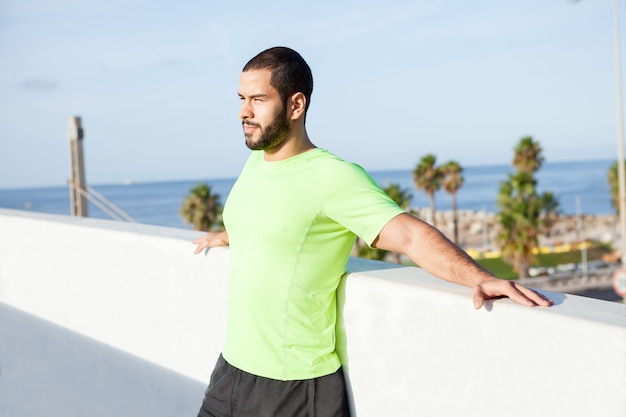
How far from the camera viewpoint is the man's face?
1.92m

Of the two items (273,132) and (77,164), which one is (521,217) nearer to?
(77,164)

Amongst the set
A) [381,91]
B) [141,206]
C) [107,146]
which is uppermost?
[381,91]

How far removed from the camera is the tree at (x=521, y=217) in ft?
135

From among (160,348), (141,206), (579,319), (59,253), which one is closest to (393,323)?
(579,319)

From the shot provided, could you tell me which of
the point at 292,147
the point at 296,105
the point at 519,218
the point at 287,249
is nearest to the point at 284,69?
the point at 296,105

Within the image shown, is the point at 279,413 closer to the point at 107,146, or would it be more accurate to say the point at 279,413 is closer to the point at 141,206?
the point at 141,206

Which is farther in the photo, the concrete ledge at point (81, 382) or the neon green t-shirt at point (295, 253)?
the concrete ledge at point (81, 382)

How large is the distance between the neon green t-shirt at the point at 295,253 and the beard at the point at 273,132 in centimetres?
6

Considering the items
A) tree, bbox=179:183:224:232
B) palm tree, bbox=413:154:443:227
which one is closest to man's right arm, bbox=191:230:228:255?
tree, bbox=179:183:224:232

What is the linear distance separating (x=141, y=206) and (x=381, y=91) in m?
68.1

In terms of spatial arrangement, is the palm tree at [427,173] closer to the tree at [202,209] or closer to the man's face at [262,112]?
the tree at [202,209]

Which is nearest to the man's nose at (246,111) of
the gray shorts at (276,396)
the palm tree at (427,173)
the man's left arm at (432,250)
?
the man's left arm at (432,250)

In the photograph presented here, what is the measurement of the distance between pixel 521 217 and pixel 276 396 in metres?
41.2

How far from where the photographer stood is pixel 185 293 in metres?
2.90
